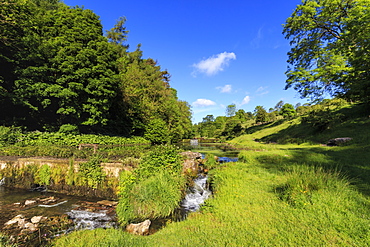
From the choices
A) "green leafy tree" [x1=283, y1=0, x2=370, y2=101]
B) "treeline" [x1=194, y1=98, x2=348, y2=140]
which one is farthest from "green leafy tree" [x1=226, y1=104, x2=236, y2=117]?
"green leafy tree" [x1=283, y1=0, x2=370, y2=101]

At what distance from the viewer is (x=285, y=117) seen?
60.4 meters

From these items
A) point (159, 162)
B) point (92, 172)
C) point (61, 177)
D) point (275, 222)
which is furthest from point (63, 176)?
point (275, 222)

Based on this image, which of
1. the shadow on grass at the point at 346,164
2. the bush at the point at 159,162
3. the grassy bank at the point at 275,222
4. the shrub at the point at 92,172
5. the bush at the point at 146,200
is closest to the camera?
the grassy bank at the point at 275,222

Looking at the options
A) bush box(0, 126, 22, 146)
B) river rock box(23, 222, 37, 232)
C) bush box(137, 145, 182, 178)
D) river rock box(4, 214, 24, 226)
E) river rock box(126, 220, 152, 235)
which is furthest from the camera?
bush box(0, 126, 22, 146)

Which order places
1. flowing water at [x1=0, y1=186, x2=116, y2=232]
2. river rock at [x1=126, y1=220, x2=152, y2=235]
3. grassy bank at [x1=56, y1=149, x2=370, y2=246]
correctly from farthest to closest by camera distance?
flowing water at [x1=0, y1=186, x2=116, y2=232] → river rock at [x1=126, y1=220, x2=152, y2=235] → grassy bank at [x1=56, y1=149, x2=370, y2=246]

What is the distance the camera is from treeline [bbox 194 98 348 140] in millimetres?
22397

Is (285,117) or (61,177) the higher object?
(285,117)

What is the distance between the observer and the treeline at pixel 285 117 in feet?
73.5

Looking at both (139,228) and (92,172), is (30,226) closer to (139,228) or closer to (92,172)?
(92,172)

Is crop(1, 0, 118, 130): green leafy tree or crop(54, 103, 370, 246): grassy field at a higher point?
crop(1, 0, 118, 130): green leafy tree

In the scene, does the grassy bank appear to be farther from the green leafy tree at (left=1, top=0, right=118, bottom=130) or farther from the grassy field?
the green leafy tree at (left=1, top=0, right=118, bottom=130)

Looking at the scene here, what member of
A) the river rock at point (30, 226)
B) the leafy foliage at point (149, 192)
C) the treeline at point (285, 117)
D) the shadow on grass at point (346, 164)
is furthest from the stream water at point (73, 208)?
the treeline at point (285, 117)

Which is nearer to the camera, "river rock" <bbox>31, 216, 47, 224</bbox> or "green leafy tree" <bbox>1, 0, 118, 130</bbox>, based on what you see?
"river rock" <bbox>31, 216, 47, 224</bbox>

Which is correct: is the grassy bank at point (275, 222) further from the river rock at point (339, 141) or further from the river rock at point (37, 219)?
the river rock at point (339, 141)
